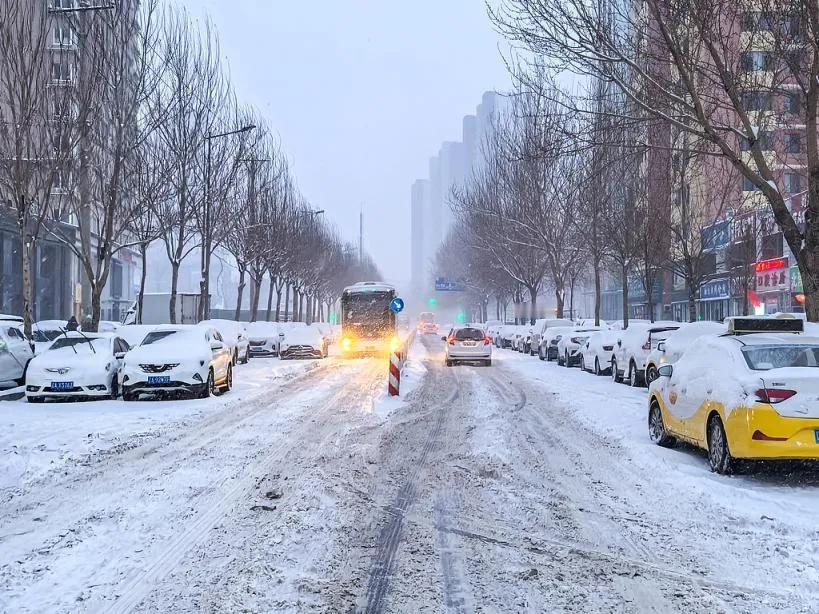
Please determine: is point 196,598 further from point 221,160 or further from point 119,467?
point 221,160

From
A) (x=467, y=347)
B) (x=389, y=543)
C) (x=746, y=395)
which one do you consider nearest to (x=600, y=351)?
(x=467, y=347)

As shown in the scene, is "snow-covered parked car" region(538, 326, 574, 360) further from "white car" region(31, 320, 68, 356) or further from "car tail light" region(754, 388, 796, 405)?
"car tail light" region(754, 388, 796, 405)

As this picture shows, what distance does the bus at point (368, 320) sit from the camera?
36469 millimetres

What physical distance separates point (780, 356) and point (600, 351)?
16468 mm

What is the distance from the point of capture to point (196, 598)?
4418 mm

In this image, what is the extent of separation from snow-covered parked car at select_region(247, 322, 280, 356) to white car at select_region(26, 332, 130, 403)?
64.0ft

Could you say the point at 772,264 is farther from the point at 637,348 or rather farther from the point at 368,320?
the point at 637,348

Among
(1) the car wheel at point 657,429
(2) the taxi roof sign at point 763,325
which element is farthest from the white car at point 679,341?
(2) the taxi roof sign at point 763,325

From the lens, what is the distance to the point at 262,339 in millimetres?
36719

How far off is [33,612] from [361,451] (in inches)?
225

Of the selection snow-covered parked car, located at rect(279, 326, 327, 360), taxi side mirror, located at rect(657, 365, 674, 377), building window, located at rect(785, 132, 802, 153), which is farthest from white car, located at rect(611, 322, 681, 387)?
snow-covered parked car, located at rect(279, 326, 327, 360)

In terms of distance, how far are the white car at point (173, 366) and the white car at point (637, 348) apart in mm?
10280

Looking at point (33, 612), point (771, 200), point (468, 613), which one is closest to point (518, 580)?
point (468, 613)

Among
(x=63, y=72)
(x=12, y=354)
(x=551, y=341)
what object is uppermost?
(x=63, y=72)
